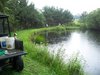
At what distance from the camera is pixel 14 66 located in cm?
638

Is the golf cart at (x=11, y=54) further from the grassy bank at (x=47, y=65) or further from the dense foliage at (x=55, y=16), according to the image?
the dense foliage at (x=55, y=16)

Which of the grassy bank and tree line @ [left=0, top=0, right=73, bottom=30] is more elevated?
tree line @ [left=0, top=0, right=73, bottom=30]

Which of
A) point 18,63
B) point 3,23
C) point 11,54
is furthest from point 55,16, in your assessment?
point 11,54

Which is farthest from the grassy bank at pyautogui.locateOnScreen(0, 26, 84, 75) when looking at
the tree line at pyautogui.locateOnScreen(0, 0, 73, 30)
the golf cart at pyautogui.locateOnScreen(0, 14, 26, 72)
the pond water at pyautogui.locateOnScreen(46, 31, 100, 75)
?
the tree line at pyautogui.locateOnScreen(0, 0, 73, 30)

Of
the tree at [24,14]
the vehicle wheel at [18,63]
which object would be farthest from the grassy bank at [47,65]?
the tree at [24,14]

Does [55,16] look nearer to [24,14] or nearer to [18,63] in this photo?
[24,14]

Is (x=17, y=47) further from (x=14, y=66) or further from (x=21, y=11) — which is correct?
Result: (x=21, y=11)

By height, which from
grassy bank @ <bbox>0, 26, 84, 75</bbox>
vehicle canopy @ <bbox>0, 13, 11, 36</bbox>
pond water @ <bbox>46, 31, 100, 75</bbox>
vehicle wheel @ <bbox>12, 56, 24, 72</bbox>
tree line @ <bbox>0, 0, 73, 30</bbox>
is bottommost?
pond water @ <bbox>46, 31, 100, 75</bbox>

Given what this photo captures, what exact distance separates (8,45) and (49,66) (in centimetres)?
271

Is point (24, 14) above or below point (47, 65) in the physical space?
above

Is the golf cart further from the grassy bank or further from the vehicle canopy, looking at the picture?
the grassy bank

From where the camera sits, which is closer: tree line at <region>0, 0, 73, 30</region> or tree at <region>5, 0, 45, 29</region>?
tree line at <region>0, 0, 73, 30</region>

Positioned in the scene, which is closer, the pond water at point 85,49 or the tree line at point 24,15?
the pond water at point 85,49

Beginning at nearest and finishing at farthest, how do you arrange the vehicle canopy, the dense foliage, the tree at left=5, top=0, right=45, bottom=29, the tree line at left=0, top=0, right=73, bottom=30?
the vehicle canopy, the tree line at left=0, top=0, right=73, bottom=30, the tree at left=5, top=0, right=45, bottom=29, the dense foliage
